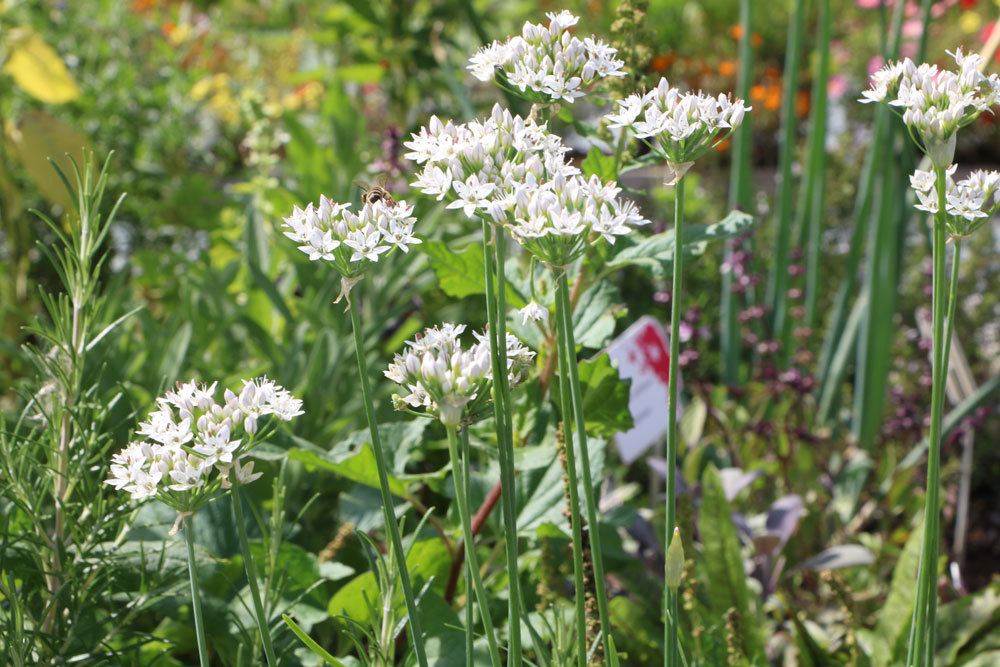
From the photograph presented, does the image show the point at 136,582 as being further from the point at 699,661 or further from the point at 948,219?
the point at 948,219

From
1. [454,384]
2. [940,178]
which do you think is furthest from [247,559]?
[940,178]

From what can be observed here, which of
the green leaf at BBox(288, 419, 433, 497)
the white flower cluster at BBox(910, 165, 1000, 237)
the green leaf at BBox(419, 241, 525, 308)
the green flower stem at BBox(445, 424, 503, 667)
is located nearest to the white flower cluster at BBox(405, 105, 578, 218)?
the green flower stem at BBox(445, 424, 503, 667)

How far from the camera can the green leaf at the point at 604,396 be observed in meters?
1.20

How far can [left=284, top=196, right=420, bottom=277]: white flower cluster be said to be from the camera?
0.72 metres

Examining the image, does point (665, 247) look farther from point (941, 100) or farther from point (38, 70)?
point (38, 70)

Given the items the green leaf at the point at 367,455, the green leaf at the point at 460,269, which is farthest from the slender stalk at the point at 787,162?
the green leaf at the point at 367,455

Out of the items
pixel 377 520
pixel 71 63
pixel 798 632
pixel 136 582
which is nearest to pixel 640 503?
pixel 798 632

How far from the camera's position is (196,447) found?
702 mm

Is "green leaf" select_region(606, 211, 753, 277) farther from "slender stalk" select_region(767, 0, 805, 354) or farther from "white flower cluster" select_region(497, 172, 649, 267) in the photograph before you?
"slender stalk" select_region(767, 0, 805, 354)

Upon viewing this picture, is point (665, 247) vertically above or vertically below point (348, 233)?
above

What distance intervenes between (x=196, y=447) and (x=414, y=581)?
1.72 feet

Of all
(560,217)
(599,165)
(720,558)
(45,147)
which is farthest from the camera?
(45,147)

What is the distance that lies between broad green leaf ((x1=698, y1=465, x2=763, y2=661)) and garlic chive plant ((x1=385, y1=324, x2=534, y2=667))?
0.67 meters

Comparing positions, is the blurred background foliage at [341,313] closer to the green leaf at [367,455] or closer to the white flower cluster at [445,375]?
the green leaf at [367,455]
